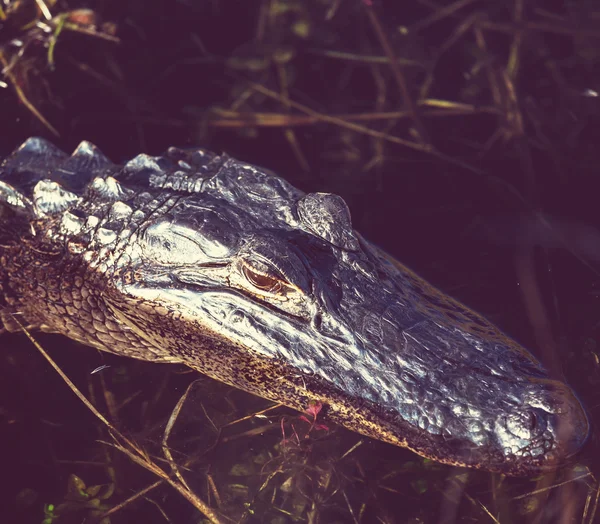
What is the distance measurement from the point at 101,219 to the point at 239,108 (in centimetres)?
→ 169

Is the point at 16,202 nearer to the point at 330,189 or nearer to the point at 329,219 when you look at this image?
the point at 329,219

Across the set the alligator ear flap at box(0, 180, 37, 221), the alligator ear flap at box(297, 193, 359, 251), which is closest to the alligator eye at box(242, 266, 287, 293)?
the alligator ear flap at box(297, 193, 359, 251)

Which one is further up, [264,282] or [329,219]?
[329,219]

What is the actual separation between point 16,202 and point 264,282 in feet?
4.56

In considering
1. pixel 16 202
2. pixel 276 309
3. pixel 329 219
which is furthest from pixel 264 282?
pixel 16 202

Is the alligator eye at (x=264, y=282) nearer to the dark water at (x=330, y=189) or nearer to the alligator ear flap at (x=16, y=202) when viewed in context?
the dark water at (x=330, y=189)

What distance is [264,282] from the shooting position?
2637 millimetres

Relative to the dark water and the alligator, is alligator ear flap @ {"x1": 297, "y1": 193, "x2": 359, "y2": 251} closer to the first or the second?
the alligator

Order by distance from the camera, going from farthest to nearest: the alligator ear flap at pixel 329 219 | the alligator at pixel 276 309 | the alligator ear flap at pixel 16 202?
the alligator ear flap at pixel 16 202 < the alligator ear flap at pixel 329 219 < the alligator at pixel 276 309

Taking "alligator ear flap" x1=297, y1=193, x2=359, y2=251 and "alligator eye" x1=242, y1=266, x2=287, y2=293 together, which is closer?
"alligator eye" x1=242, y1=266, x2=287, y2=293

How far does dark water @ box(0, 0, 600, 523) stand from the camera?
2627 mm

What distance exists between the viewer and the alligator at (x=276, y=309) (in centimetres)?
252

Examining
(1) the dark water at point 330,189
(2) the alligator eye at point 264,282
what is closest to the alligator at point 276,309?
(2) the alligator eye at point 264,282

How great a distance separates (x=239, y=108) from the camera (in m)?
4.41
